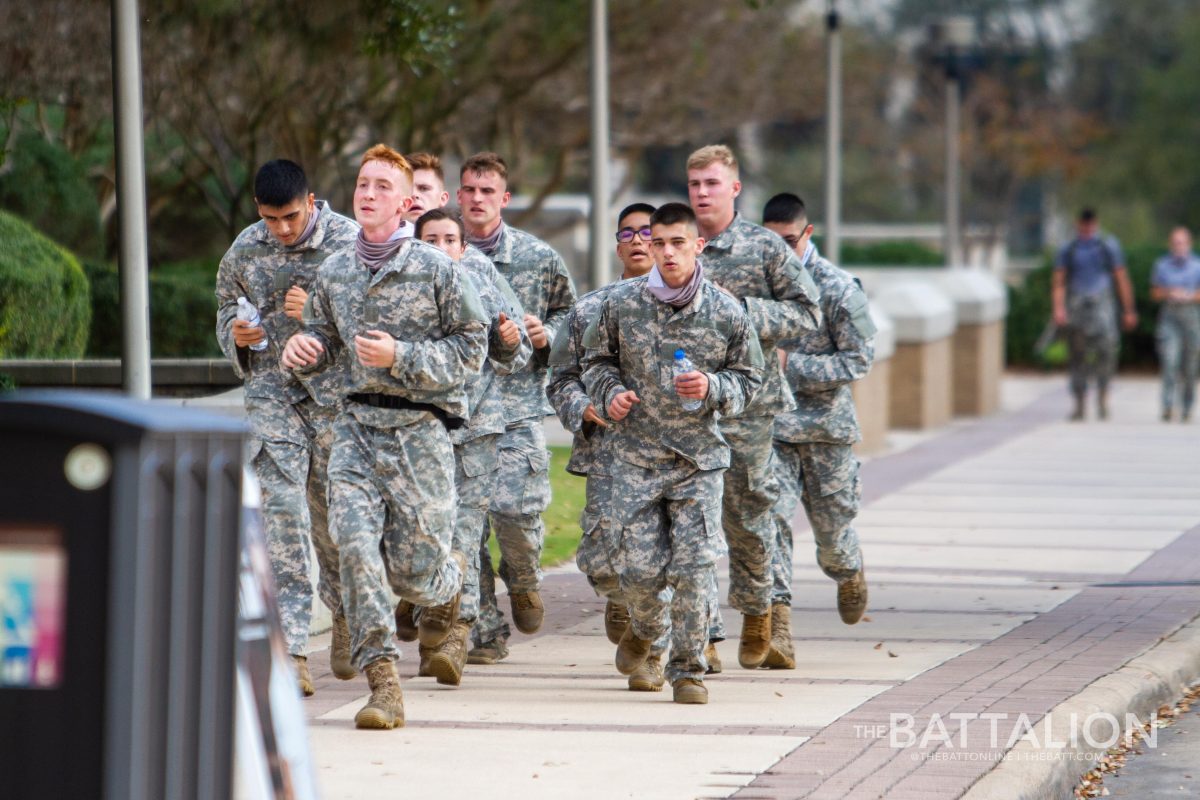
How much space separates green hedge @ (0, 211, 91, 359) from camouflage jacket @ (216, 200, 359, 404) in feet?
15.2

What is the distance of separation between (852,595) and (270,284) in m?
2.84

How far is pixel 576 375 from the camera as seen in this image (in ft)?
24.0

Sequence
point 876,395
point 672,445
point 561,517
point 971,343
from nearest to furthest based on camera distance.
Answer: point 672,445, point 561,517, point 876,395, point 971,343

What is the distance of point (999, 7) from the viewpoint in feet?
196

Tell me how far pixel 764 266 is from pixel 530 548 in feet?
5.01

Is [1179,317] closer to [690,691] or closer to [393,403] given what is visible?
[690,691]

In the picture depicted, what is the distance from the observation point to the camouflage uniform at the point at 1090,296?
1939 centimetres

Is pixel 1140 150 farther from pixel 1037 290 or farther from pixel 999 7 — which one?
pixel 1037 290

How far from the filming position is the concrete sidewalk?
19.3ft

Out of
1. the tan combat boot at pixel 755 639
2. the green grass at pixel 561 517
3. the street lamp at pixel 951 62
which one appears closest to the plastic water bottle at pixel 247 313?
the tan combat boot at pixel 755 639

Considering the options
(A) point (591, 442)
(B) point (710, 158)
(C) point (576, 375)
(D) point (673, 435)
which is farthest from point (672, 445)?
(B) point (710, 158)

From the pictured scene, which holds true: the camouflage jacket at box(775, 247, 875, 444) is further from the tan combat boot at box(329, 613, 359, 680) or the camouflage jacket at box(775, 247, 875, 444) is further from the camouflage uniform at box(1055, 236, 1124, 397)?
the camouflage uniform at box(1055, 236, 1124, 397)

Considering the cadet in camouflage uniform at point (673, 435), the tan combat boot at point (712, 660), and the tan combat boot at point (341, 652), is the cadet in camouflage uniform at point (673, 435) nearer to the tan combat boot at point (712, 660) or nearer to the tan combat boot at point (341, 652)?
the tan combat boot at point (712, 660)

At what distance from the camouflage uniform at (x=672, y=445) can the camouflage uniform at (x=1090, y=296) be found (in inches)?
515
